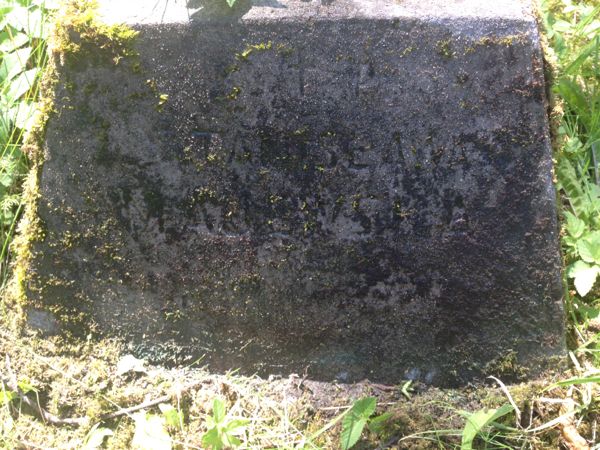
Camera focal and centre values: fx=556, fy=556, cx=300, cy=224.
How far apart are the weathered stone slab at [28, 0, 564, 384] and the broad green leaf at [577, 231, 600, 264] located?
28 cm

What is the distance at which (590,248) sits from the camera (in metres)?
2.14

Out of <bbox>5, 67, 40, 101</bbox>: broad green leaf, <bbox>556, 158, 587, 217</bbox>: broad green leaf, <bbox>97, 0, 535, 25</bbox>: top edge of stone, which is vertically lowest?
<bbox>556, 158, 587, 217</bbox>: broad green leaf

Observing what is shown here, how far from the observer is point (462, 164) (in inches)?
75.3

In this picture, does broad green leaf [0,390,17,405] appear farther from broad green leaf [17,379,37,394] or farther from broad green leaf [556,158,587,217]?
broad green leaf [556,158,587,217]

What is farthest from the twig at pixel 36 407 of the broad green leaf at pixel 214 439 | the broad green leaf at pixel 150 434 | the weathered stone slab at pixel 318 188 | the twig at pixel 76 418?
the broad green leaf at pixel 214 439

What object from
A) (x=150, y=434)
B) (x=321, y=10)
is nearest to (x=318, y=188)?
(x=321, y=10)

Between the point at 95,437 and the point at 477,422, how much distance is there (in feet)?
4.47

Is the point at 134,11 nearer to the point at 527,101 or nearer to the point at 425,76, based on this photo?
the point at 425,76

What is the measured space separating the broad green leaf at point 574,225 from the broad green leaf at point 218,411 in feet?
4.92

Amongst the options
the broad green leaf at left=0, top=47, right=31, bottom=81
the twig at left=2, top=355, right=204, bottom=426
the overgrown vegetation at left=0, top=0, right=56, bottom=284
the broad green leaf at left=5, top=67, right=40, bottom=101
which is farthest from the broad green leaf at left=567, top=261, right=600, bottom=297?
the broad green leaf at left=0, top=47, right=31, bottom=81

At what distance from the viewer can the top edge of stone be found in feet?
6.14

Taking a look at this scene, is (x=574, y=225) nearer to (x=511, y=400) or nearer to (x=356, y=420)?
(x=511, y=400)

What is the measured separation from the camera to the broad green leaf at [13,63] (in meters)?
2.46

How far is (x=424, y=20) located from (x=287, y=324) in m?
1.17
